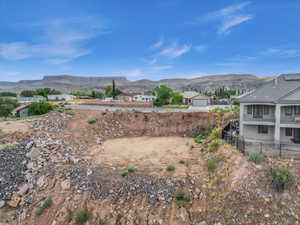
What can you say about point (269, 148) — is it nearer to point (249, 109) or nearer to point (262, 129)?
point (262, 129)

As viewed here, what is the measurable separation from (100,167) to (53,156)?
5200 mm

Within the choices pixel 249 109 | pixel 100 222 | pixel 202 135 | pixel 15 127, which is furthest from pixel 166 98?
pixel 100 222

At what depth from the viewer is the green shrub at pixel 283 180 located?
10.2 m

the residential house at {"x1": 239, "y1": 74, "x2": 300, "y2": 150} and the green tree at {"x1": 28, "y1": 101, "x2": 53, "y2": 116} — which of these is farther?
the green tree at {"x1": 28, "y1": 101, "x2": 53, "y2": 116}

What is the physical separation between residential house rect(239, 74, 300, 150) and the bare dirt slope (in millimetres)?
3549

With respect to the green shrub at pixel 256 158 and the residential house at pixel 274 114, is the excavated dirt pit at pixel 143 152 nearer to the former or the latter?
the green shrub at pixel 256 158

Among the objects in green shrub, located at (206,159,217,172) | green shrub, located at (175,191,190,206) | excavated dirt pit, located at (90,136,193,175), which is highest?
green shrub, located at (206,159,217,172)

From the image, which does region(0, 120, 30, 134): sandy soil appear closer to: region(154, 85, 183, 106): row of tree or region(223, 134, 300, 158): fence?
region(223, 134, 300, 158): fence

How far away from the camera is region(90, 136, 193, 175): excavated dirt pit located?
16719mm

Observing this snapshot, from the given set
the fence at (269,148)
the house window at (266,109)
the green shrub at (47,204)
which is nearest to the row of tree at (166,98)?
the house window at (266,109)

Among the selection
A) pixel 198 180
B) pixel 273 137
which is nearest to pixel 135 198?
pixel 198 180

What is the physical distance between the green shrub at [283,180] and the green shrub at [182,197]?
5362 mm

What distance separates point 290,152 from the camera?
1359cm

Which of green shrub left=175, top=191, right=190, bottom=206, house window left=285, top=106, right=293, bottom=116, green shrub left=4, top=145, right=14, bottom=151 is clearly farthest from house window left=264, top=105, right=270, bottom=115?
green shrub left=4, top=145, right=14, bottom=151
